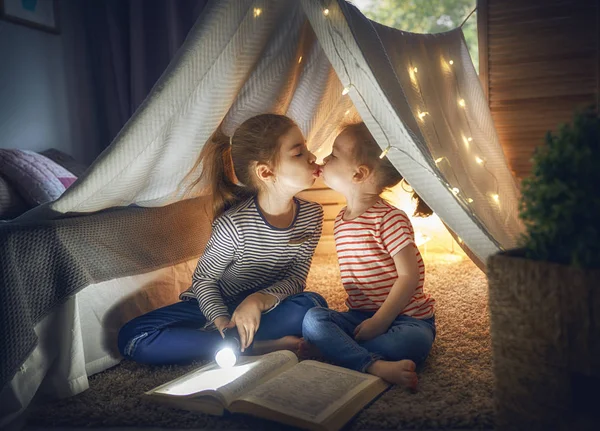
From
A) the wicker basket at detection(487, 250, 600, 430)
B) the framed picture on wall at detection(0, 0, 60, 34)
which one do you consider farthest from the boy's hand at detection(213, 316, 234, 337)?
the framed picture on wall at detection(0, 0, 60, 34)

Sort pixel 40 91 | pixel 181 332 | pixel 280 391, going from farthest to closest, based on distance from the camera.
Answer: pixel 40 91 → pixel 181 332 → pixel 280 391

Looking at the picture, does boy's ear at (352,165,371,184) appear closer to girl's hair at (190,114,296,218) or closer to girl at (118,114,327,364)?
girl at (118,114,327,364)

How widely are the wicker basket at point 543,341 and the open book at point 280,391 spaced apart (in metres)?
0.31

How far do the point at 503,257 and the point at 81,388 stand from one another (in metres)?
1.08

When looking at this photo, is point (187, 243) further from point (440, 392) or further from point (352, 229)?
point (440, 392)

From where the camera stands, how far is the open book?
1.14 m

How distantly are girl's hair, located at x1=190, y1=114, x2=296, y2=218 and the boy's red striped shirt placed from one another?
32cm

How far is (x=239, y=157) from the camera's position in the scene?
5.54 ft

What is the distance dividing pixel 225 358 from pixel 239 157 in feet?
2.02

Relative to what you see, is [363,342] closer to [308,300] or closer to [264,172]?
[308,300]

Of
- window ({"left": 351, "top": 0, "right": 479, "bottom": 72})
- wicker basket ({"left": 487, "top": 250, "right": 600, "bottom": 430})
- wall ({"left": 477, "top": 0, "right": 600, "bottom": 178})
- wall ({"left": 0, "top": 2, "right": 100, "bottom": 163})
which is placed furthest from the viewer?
window ({"left": 351, "top": 0, "right": 479, "bottom": 72})

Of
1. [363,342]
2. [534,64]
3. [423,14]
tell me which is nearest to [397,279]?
[363,342]

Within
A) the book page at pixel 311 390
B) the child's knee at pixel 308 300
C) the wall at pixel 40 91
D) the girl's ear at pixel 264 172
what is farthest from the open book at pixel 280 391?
the wall at pixel 40 91

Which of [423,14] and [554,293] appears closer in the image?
[554,293]
